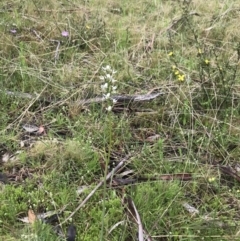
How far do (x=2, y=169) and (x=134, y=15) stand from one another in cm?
220

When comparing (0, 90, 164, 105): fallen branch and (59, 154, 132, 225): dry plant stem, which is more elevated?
(0, 90, 164, 105): fallen branch

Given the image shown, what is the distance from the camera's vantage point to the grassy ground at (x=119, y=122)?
2.23 meters

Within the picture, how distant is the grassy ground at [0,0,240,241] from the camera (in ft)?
7.31

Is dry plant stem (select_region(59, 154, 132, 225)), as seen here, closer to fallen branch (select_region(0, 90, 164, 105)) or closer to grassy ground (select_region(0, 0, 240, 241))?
grassy ground (select_region(0, 0, 240, 241))

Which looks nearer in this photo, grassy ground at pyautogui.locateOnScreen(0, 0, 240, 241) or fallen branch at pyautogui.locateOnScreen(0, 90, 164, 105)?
grassy ground at pyautogui.locateOnScreen(0, 0, 240, 241)

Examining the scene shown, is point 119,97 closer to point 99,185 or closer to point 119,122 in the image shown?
point 119,122

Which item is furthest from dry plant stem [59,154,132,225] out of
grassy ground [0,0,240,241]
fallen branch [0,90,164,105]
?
fallen branch [0,90,164,105]

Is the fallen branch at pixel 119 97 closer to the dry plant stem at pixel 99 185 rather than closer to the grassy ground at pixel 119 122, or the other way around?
the grassy ground at pixel 119 122

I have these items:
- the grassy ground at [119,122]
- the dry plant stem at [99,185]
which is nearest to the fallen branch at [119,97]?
the grassy ground at [119,122]

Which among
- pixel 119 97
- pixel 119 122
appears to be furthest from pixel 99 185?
pixel 119 97

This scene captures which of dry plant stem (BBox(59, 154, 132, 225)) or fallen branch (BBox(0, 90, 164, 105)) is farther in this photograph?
fallen branch (BBox(0, 90, 164, 105))

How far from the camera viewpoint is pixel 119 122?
282 cm

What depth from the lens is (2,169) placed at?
2.52m

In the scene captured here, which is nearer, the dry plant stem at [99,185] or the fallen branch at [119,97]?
the dry plant stem at [99,185]
